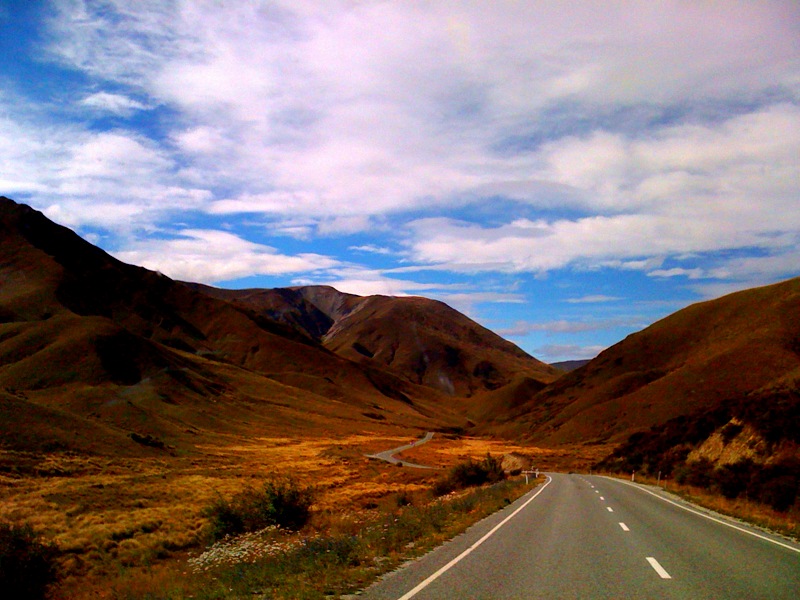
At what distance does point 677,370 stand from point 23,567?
115811 millimetres

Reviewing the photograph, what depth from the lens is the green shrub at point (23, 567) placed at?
17.9 metres

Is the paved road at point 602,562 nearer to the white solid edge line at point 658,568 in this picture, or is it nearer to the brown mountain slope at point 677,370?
the white solid edge line at point 658,568

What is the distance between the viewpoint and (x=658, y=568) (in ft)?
37.7

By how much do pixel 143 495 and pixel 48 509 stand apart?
7981mm

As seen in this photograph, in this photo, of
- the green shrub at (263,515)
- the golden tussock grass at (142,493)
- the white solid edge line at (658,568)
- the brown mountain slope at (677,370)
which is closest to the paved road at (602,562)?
the white solid edge line at (658,568)

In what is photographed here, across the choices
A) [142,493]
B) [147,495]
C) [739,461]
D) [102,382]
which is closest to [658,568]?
[739,461]

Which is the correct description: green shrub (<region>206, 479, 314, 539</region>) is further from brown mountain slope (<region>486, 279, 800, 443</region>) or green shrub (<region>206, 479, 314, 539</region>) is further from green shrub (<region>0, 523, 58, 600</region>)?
brown mountain slope (<region>486, 279, 800, 443</region>)

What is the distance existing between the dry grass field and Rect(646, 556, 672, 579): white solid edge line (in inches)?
586

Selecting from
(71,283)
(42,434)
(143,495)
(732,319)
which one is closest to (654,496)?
(143,495)

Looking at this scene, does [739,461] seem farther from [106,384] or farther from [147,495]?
[106,384]

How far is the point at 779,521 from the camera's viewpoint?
757 inches

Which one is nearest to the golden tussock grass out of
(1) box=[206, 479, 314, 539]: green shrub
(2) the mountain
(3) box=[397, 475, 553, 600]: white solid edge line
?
(1) box=[206, 479, 314, 539]: green shrub

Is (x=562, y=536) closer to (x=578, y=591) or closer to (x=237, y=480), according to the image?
(x=578, y=591)

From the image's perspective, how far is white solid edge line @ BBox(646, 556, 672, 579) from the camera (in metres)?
10.8
